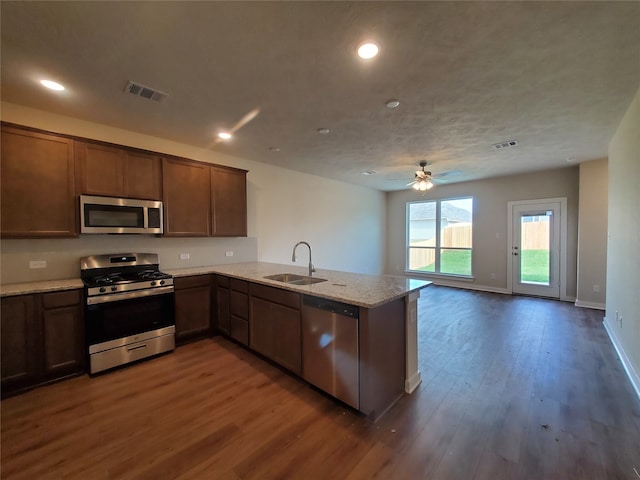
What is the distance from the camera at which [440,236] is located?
7199mm

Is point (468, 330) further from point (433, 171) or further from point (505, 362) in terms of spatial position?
point (433, 171)

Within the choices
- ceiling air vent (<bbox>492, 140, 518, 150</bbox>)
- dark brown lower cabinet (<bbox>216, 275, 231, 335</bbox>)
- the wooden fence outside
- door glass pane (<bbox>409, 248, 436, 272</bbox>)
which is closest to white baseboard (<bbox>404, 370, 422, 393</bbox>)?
dark brown lower cabinet (<bbox>216, 275, 231, 335</bbox>)

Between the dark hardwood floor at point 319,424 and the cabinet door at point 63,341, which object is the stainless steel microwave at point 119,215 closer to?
the cabinet door at point 63,341

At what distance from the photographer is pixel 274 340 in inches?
107

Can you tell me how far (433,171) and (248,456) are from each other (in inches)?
216

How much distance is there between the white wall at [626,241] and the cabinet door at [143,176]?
5.08 meters

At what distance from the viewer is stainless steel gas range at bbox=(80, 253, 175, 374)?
2.63 meters

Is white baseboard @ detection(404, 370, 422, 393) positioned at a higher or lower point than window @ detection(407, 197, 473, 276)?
lower

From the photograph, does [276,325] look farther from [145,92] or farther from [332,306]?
[145,92]

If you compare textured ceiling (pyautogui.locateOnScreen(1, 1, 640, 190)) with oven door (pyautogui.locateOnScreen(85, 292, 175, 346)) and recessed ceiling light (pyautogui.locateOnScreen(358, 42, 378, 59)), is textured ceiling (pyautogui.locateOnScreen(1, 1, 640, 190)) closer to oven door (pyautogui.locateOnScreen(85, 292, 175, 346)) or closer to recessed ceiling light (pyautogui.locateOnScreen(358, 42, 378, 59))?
recessed ceiling light (pyautogui.locateOnScreen(358, 42, 378, 59))

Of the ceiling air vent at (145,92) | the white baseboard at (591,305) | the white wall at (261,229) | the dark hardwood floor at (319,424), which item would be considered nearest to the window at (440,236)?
the white wall at (261,229)

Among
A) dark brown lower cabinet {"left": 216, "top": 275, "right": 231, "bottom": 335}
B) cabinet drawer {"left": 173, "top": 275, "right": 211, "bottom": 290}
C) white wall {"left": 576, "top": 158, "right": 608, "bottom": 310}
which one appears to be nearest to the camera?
cabinet drawer {"left": 173, "top": 275, "right": 211, "bottom": 290}

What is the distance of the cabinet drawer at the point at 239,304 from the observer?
310cm

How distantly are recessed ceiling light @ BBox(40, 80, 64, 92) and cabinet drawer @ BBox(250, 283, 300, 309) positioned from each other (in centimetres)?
252
